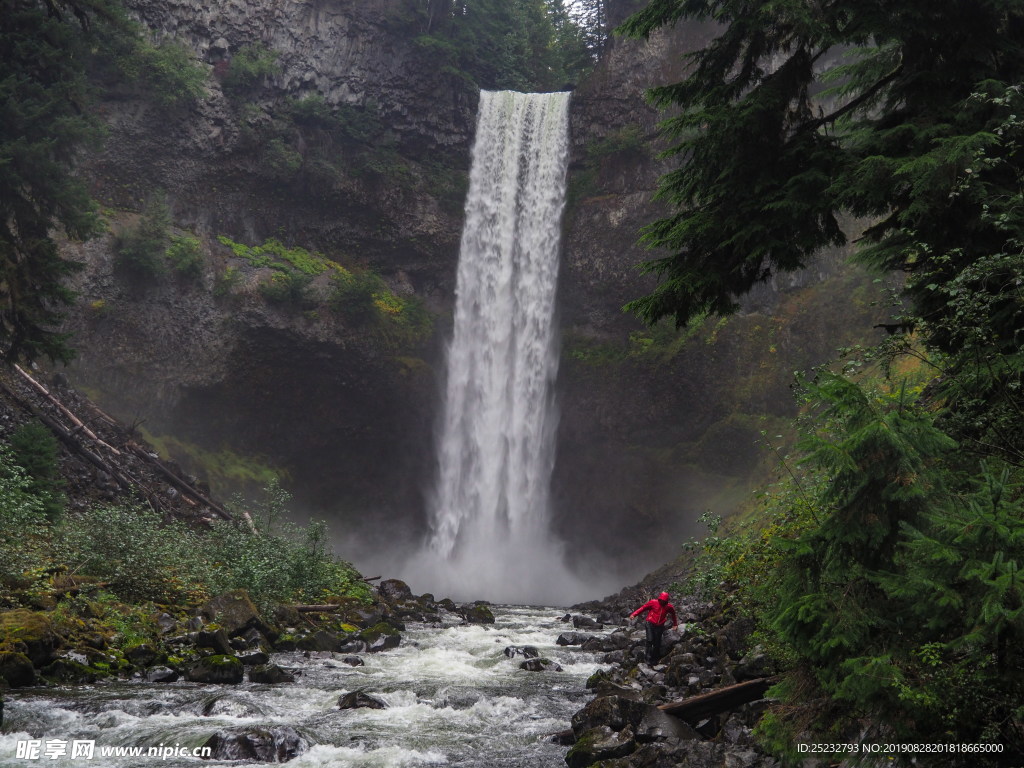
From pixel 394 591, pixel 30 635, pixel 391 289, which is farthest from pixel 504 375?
pixel 30 635

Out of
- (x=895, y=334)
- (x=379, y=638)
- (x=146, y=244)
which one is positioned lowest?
(x=895, y=334)

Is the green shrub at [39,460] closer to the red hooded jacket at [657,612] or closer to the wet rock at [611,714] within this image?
the red hooded jacket at [657,612]

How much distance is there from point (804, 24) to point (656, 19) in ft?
5.23

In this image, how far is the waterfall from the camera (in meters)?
30.2

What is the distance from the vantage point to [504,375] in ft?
105

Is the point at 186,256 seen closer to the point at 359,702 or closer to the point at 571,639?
the point at 571,639

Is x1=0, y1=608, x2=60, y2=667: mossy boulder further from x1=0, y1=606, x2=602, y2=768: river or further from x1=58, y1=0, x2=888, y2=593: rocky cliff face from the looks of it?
x1=58, y1=0, x2=888, y2=593: rocky cliff face

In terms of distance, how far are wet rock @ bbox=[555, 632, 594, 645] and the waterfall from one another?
1357 centimetres

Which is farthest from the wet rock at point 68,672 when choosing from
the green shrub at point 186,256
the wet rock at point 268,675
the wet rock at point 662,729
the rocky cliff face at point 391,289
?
the green shrub at point 186,256

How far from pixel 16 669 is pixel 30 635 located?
0.69 m

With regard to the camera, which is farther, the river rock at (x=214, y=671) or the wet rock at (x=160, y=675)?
the river rock at (x=214, y=671)

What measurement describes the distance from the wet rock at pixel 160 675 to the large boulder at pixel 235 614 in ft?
6.59

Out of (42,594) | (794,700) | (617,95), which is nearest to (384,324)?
(617,95)

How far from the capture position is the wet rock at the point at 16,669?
8.20m
